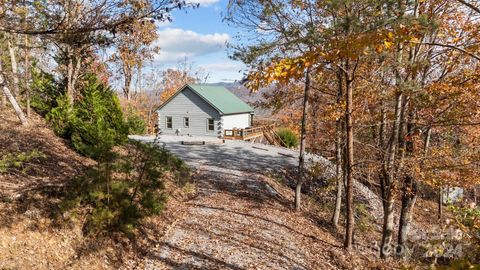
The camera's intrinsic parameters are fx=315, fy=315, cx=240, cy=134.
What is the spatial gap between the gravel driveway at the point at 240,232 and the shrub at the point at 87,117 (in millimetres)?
2999

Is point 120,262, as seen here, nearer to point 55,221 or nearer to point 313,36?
point 55,221

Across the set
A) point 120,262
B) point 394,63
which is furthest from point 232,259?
point 394,63

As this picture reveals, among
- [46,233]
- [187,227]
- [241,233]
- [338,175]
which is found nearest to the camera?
[46,233]

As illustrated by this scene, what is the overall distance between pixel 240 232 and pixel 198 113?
23732 mm

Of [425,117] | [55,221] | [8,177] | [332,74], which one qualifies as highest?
[332,74]

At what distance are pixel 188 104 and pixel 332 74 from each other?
890 inches

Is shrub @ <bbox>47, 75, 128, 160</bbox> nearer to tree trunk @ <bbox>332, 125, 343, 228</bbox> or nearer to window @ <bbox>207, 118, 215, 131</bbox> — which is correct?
tree trunk @ <bbox>332, 125, 343, 228</bbox>

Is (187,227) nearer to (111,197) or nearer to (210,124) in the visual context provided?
(111,197)

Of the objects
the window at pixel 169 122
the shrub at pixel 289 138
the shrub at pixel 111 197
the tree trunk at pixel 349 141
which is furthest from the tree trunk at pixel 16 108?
the shrub at pixel 289 138

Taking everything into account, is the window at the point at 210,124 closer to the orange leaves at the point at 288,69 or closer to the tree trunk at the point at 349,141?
the tree trunk at the point at 349,141

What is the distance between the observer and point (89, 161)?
37.9 ft

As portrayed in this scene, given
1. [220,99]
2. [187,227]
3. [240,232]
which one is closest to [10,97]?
[187,227]

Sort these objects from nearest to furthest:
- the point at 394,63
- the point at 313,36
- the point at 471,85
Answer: the point at 313,36 < the point at 394,63 < the point at 471,85

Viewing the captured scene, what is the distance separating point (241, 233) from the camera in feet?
31.7
